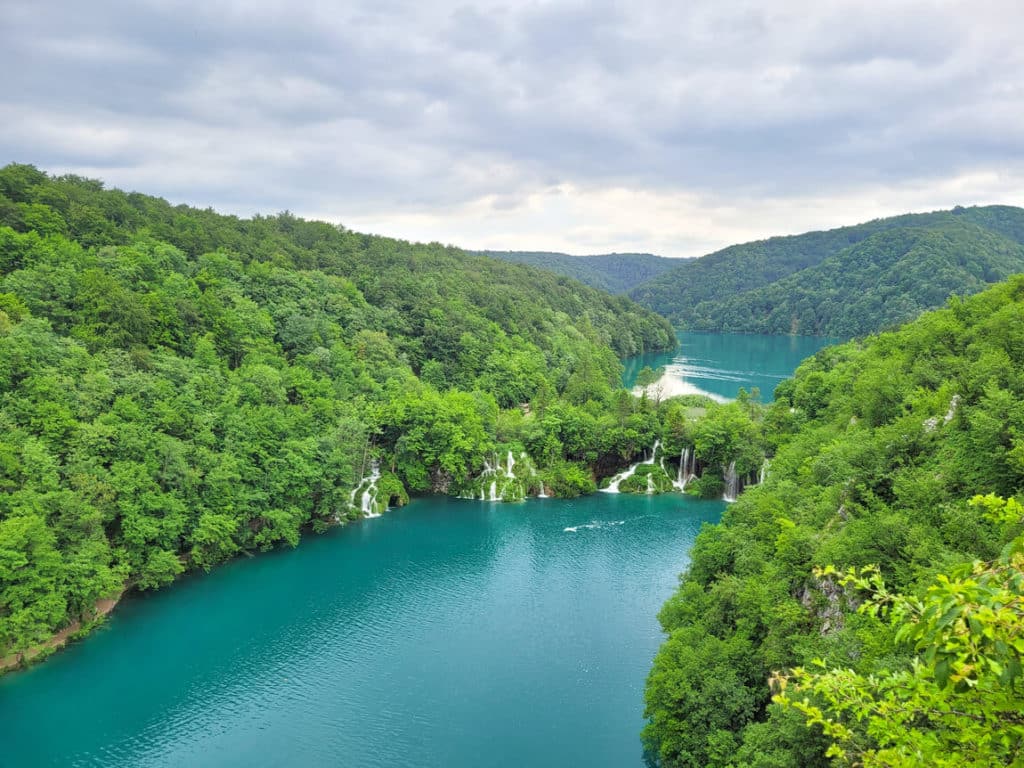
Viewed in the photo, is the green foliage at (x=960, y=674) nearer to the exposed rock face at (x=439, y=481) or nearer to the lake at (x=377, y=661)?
the lake at (x=377, y=661)

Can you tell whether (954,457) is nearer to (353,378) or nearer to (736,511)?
(736,511)

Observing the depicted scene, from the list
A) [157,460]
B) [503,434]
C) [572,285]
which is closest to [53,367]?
[157,460]

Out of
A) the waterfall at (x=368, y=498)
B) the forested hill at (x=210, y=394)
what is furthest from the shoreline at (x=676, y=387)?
the waterfall at (x=368, y=498)

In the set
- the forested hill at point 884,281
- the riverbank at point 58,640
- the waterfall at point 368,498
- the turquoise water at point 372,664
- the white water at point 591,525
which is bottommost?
the turquoise water at point 372,664

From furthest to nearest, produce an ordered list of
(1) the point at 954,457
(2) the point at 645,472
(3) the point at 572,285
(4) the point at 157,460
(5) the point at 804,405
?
(3) the point at 572,285
(2) the point at 645,472
(5) the point at 804,405
(4) the point at 157,460
(1) the point at 954,457

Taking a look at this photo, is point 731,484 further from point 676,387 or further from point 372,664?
point 676,387
